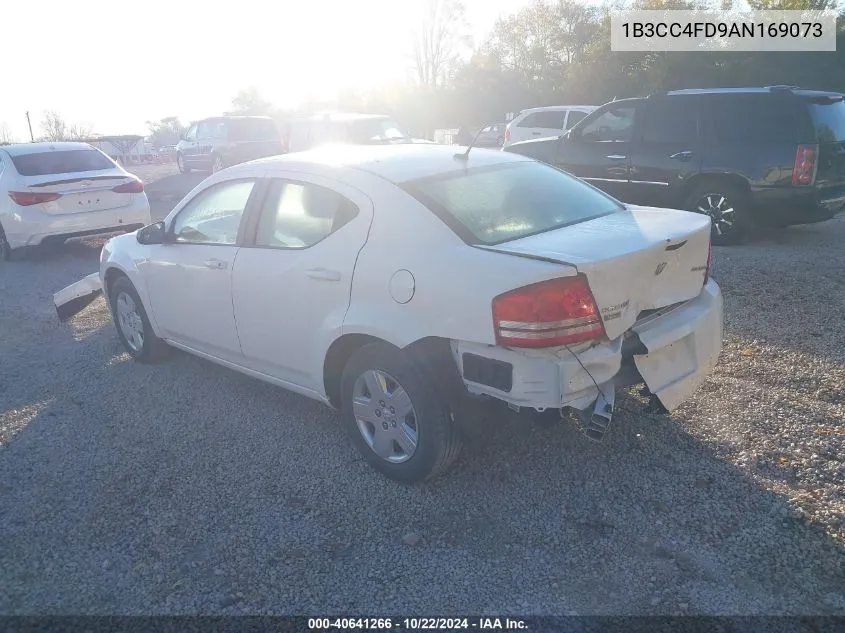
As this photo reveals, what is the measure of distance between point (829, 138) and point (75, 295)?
809 centimetres

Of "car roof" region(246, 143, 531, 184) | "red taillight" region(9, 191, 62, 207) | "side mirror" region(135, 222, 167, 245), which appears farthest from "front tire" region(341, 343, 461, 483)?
"red taillight" region(9, 191, 62, 207)

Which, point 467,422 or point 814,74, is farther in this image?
point 814,74

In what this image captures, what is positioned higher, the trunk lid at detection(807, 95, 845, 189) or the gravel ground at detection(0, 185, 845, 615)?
the trunk lid at detection(807, 95, 845, 189)

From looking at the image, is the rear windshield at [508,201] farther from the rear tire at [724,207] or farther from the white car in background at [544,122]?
the white car in background at [544,122]

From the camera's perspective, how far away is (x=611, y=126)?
9.72 m

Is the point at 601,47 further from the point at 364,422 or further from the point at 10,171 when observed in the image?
the point at 364,422

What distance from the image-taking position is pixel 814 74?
2752 centimetres

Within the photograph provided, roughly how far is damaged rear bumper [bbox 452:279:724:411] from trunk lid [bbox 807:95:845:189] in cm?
549

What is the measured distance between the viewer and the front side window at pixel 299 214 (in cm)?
380

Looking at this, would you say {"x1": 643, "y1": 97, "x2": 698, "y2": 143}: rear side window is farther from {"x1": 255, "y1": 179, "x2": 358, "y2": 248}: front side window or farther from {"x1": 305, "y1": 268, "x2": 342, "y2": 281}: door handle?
{"x1": 305, "y1": 268, "x2": 342, "y2": 281}: door handle

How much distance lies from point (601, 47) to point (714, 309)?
30.8 m

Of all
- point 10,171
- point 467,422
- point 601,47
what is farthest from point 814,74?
point 467,422

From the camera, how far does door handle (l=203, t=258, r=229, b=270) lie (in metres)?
4.36

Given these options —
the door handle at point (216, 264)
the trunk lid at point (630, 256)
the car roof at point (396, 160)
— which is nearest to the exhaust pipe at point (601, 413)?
the trunk lid at point (630, 256)
